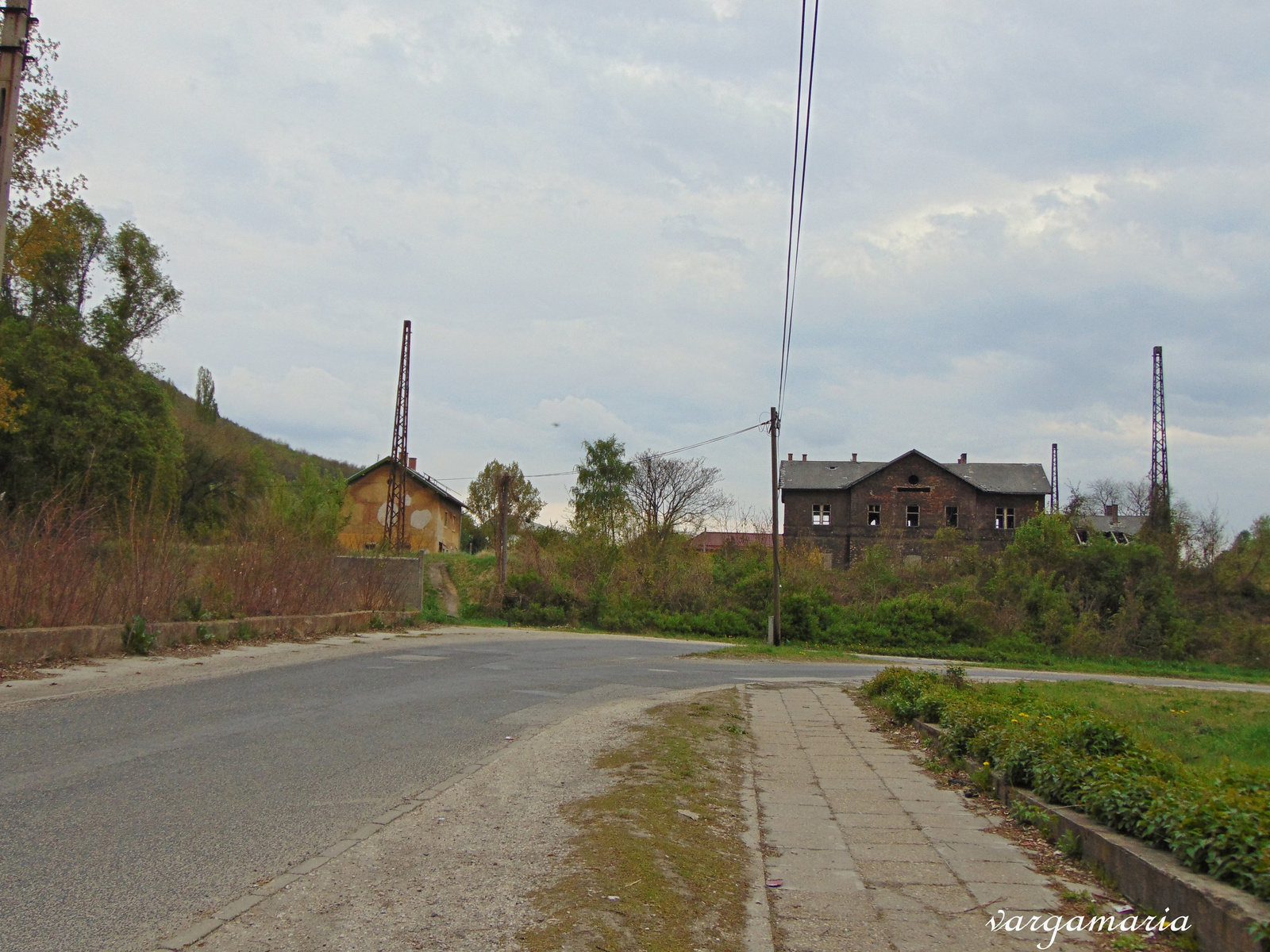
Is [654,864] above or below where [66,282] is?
below

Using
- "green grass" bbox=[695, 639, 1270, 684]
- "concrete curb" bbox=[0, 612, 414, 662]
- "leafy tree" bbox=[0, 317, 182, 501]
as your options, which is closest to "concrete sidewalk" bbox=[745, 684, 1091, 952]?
"concrete curb" bbox=[0, 612, 414, 662]

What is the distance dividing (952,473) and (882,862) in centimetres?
5993

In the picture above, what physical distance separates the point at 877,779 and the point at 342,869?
4.72 metres

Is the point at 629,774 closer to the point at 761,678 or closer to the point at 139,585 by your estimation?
the point at 139,585

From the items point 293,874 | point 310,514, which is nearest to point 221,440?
point 310,514

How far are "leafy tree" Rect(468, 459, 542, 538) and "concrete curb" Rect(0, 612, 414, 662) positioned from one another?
4259 cm

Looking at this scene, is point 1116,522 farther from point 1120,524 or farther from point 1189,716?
point 1189,716

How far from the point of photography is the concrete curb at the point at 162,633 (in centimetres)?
1105

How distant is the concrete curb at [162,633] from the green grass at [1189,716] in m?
11.9

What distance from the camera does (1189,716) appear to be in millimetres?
14250

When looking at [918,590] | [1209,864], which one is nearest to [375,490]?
[918,590]

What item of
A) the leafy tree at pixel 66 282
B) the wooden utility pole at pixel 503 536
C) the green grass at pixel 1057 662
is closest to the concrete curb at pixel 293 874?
the green grass at pixel 1057 662

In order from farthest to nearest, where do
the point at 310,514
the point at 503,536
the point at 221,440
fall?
1. the point at 221,440
2. the point at 503,536
3. the point at 310,514

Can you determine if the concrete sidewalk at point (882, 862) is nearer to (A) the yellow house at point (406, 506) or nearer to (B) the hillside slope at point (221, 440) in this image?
(B) the hillside slope at point (221, 440)
